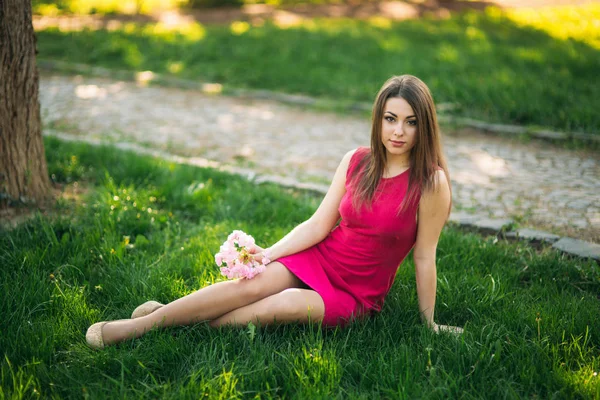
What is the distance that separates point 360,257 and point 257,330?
68 centimetres

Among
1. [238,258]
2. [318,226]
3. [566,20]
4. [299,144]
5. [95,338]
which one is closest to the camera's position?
[95,338]

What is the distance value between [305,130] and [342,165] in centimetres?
392

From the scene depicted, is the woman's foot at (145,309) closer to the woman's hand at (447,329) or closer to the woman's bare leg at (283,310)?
the woman's bare leg at (283,310)

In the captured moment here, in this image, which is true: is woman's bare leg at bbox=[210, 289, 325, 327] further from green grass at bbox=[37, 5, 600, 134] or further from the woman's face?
green grass at bbox=[37, 5, 600, 134]

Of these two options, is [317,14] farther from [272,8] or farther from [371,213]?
[371,213]

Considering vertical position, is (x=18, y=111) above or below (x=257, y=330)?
above

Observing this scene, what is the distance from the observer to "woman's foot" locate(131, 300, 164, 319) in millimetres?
3018

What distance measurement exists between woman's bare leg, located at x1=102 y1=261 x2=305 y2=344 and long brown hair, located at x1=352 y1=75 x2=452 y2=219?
71 cm

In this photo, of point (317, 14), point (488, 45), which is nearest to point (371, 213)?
point (488, 45)

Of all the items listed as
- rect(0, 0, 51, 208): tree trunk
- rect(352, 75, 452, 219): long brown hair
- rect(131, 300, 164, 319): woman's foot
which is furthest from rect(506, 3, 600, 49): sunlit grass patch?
rect(131, 300, 164, 319): woman's foot

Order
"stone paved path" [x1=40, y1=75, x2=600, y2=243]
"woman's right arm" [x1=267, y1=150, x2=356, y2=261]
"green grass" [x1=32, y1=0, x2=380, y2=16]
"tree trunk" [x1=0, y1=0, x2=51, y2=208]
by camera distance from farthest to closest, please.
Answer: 1. "green grass" [x1=32, y1=0, x2=380, y2=16]
2. "stone paved path" [x1=40, y1=75, x2=600, y2=243]
3. "tree trunk" [x1=0, y1=0, x2=51, y2=208]
4. "woman's right arm" [x1=267, y1=150, x2=356, y2=261]

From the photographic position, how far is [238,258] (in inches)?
115

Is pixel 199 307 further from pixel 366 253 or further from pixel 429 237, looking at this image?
pixel 429 237

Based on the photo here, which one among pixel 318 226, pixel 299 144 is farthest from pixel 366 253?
pixel 299 144
